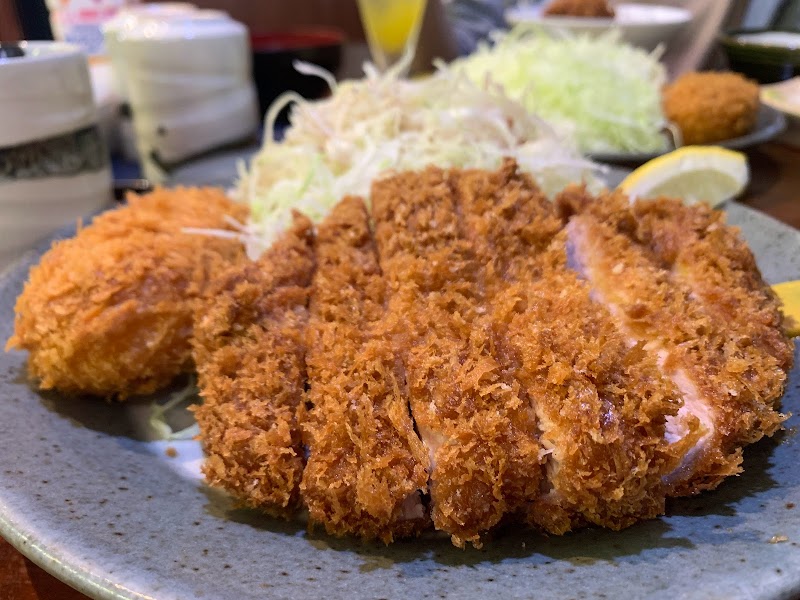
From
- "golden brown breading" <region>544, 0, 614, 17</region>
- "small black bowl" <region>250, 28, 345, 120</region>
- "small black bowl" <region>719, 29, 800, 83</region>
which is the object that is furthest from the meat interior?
"golden brown breading" <region>544, 0, 614, 17</region>

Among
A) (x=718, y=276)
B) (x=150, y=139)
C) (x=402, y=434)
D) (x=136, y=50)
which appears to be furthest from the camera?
(x=150, y=139)

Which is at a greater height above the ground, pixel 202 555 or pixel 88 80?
pixel 88 80

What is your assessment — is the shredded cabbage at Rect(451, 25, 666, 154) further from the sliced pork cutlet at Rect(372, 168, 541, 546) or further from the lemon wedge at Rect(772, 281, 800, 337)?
the sliced pork cutlet at Rect(372, 168, 541, 546)

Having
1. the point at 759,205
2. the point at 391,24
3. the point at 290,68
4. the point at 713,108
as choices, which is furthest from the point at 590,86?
the point at 290,68

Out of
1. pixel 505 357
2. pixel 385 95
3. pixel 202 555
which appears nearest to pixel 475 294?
pixel 505 357

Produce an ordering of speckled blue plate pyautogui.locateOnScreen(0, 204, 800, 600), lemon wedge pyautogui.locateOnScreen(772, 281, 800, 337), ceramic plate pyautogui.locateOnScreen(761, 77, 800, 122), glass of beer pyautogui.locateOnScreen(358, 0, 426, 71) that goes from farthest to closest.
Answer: glass of beer pyautogui.locateOnScreen(358, 0, 426, 71), ceramic plate pyautogui.locateOnScreen(761, 77, 800, 122), lemon wedge pyautogui.locateOnScreen(772, 281, 800, 337), speckled blue plate pyautogui.locateOnScreen(0, 204, 800, 600)

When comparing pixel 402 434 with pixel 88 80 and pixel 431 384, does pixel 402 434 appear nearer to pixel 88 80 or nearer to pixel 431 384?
pixel 431 384

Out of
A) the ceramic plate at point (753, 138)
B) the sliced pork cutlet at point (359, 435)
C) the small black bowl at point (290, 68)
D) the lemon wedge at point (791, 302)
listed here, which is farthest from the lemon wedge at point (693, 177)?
the small black bowl at point (290, 68)
